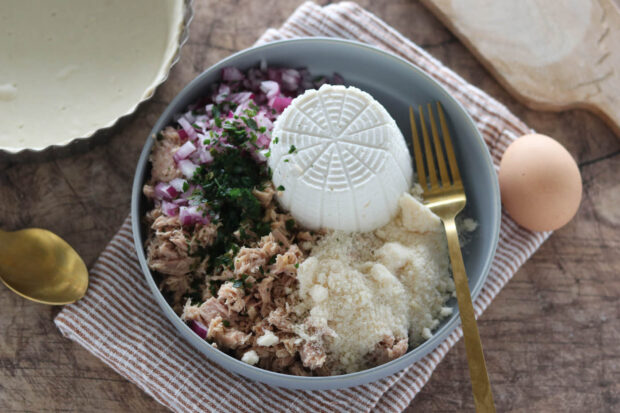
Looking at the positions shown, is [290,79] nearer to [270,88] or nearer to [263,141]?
[270,88]

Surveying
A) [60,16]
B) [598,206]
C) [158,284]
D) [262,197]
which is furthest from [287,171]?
[598,206]

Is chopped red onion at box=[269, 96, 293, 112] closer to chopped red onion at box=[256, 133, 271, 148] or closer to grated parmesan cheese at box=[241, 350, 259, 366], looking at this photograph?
chopped red onion at box=[256, 133, 271, 148]

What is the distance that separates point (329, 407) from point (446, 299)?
57 centimetres

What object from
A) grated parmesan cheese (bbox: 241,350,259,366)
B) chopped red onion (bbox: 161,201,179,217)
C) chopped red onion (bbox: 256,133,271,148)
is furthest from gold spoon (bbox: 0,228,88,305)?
chopped red onion (bbox: 256,133,271,148)

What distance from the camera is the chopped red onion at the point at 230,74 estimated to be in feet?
7.48

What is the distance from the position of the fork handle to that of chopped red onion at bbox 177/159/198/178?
0.93 meters

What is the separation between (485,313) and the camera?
2.34 metres

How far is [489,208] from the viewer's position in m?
2.13

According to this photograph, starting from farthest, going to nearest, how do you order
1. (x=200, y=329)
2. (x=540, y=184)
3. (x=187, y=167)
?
(x=540, y=184) < (x=187, y=167) < (x=200, y=329)

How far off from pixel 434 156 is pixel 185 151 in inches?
37.2

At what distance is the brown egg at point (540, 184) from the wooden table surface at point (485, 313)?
25cm

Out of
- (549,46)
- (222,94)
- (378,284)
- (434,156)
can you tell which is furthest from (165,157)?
(549,46)

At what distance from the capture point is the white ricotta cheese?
2.01 meters

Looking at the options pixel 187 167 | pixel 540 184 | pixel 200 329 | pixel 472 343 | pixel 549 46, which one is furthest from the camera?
pixel 549 46
